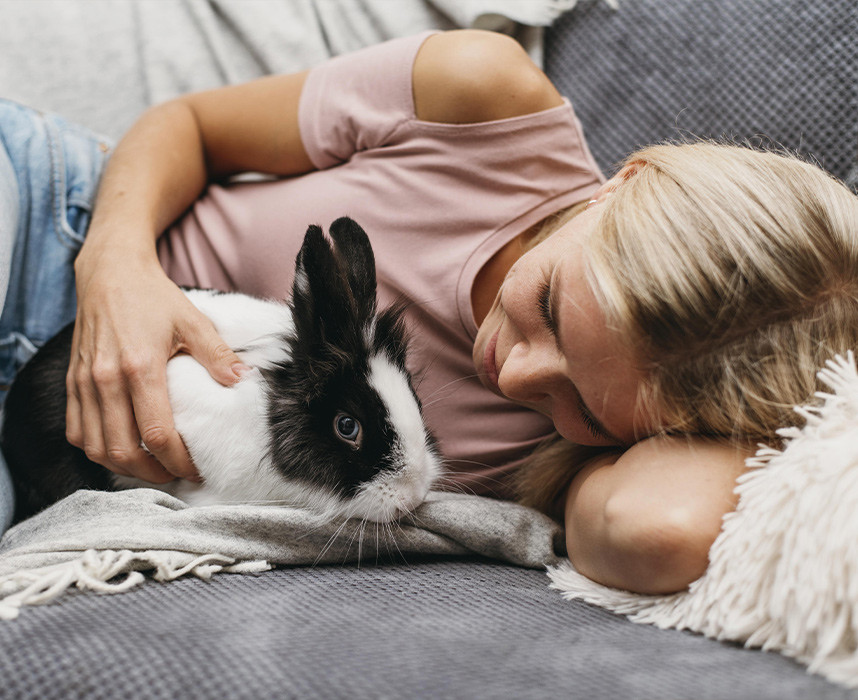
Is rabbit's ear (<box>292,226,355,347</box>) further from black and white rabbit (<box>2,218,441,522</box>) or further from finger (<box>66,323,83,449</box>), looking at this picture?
finger (<box>66,323,83,449</box>)

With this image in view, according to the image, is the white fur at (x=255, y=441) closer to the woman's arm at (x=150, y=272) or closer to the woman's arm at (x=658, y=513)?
the woman's arm at (x=150, y=272)

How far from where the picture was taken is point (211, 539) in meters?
0.87

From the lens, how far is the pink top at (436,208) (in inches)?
46.3

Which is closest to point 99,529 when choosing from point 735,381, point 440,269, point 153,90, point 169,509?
point 169,509

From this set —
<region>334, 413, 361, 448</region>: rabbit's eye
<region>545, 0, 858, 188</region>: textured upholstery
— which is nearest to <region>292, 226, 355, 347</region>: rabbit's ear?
<region>334, 413, 361, 448</region>: rabbit's eye

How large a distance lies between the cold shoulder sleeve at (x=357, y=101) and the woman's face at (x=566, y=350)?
0.45 m

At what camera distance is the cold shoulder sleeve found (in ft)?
4.02

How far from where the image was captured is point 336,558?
94 cm

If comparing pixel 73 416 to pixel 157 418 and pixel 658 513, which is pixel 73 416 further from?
pixel 658 513

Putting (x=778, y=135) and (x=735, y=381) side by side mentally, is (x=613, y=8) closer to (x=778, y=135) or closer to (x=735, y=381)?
(x=778, y=135)

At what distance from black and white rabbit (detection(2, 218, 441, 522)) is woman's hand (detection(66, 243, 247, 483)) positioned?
25 mm

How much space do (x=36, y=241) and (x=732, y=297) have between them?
1175mm

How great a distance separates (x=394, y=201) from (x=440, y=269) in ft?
0.53

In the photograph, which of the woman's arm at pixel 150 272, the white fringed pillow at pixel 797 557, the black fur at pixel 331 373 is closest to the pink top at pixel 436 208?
the woman's arm at pixel 150 272
